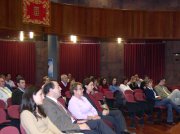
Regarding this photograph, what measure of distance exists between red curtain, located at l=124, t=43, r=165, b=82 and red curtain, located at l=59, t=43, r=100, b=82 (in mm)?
1411

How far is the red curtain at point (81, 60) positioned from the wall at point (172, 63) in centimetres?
320

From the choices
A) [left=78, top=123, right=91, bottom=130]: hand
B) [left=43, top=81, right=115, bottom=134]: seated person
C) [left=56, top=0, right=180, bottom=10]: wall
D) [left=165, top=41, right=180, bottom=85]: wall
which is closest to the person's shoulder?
[left=43, top=81, right=115, bottom=134]: seated person

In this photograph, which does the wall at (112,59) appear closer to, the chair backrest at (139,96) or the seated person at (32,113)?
the chair backrest at (139,96)

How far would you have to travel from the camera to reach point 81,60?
1664 centimetres

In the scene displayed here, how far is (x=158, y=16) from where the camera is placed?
1353cm

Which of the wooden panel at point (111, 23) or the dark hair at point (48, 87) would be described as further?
the wooden panel at point (111, 23)

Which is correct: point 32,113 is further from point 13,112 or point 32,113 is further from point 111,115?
point 111,115

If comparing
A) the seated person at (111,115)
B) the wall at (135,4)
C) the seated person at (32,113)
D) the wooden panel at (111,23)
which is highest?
the wall at (135,4)

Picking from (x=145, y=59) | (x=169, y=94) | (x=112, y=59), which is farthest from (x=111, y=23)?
(x=145, y=59)

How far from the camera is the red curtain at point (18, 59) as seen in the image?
596 inches

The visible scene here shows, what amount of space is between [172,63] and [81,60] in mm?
4191

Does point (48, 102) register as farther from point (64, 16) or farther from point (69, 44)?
point (69, 44)

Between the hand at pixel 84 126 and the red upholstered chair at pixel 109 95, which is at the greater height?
the hand at pixel 84 126

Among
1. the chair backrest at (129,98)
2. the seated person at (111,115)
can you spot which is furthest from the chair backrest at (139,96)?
the seated person at (111,115)
